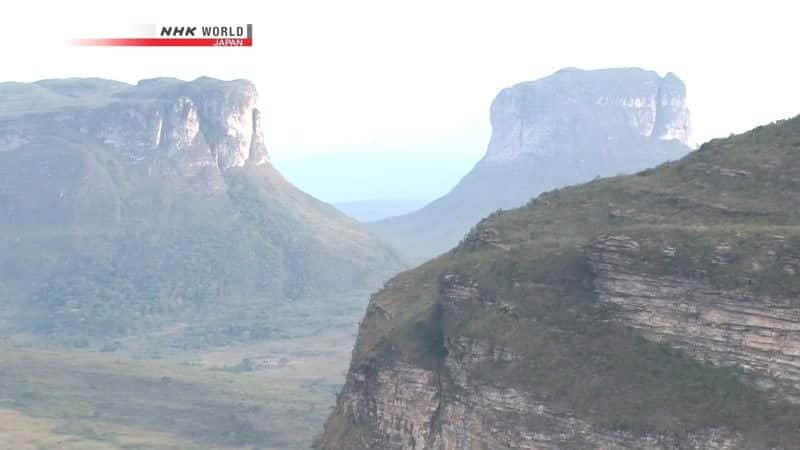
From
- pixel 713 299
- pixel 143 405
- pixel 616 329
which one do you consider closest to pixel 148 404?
pixel 143 405

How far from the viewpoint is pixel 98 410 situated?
158m

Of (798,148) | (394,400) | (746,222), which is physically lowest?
(394,400)

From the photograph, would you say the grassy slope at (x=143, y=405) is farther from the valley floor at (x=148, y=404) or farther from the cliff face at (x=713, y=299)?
the cliff face at (x=713, y=299)

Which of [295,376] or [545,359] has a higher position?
[545,359]

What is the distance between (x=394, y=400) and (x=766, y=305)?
25259mm

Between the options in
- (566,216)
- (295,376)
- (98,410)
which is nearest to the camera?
(566,216)

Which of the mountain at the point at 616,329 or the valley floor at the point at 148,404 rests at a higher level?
the mountain at the point at 616,329

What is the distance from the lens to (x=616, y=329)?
65.5 m

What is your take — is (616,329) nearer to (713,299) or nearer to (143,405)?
(713,299)

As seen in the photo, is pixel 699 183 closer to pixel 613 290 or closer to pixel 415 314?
pixel 613 290

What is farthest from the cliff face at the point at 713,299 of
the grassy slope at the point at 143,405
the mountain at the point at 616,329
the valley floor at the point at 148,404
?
the grassy slope at the point at 143,405

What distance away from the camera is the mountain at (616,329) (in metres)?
60.0

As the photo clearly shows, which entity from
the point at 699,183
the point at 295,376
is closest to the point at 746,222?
the point at 699,183

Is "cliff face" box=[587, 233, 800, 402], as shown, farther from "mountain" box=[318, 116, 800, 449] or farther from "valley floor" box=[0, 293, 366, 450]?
"valley floor" box=[0, 293, 366, 450]
